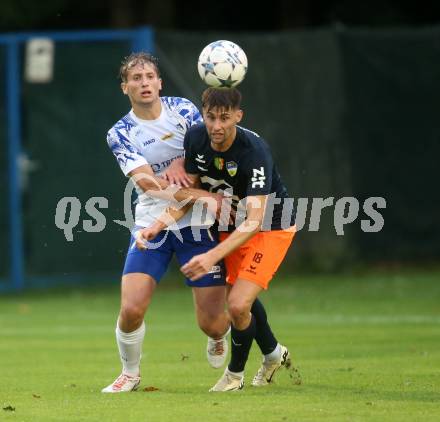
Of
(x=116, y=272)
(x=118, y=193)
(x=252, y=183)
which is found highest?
(x=252, y=183)

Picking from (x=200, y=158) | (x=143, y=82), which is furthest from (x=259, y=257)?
(x=143, y=82)

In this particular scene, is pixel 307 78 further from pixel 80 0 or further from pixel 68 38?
pixel 80 0

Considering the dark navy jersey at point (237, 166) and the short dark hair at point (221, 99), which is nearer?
the short dark hair at point (221, 99)

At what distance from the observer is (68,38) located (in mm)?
17219

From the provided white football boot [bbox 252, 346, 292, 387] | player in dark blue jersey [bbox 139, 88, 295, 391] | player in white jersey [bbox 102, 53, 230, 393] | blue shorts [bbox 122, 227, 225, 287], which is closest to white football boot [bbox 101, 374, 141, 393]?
player in white jersey [bbox 102, 53, 230, 393]

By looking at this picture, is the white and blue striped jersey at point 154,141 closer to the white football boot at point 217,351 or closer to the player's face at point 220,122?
the player's face at point 220,122

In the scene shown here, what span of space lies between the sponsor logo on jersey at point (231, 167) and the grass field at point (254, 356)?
4.63ft

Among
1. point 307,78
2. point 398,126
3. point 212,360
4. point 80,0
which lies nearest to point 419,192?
point 398,126

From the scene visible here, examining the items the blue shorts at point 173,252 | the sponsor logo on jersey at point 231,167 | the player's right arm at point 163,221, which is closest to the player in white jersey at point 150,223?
the blue shorts at point 173,252

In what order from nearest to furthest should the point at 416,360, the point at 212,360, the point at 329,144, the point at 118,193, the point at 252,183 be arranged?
the point at 252,183, the point at 212,360, the point at 416,360, the point at 118,193, the point at 329,144

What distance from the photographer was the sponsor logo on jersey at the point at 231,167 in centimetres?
849

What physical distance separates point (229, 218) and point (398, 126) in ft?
32.6

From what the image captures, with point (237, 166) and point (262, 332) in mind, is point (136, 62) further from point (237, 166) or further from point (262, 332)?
point (262, 332)

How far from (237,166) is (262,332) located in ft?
4.00
